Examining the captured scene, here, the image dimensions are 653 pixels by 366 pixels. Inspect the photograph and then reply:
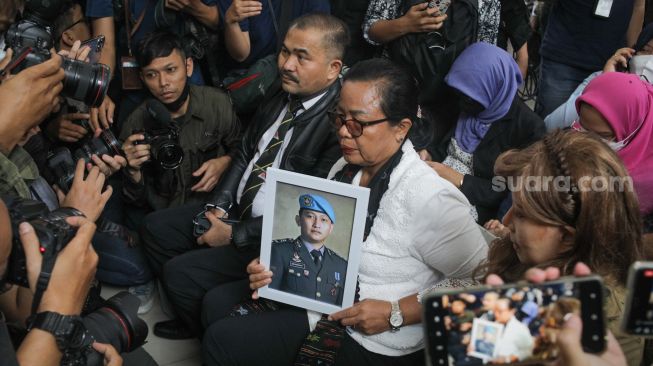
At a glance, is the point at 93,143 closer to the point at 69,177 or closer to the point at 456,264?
the point at 69,177

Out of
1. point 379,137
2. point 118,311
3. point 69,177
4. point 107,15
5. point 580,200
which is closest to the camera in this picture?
point 580,200

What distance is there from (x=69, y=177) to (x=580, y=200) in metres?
1.96

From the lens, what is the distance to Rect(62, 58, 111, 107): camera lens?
2447 millimetres

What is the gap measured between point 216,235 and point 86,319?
0.96 metres

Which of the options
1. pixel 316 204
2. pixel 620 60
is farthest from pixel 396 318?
pixel 620 60

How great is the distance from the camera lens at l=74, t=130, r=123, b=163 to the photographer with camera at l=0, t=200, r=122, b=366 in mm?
1121

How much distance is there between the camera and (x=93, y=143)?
110 inches

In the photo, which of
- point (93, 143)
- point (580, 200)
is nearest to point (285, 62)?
point (93, 143)

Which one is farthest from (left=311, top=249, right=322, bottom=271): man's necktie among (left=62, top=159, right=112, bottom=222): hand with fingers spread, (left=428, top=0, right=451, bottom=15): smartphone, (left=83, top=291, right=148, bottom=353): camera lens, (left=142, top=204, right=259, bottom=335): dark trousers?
(left=428, top=0, right=451, bottom=15): smartphone

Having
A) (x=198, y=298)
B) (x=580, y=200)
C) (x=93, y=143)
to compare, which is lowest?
(x=198, y=298)

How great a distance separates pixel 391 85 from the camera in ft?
7.11

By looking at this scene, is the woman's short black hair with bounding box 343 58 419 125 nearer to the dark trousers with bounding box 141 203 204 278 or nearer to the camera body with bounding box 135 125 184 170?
the camera body with bounding box 135 125 184 170

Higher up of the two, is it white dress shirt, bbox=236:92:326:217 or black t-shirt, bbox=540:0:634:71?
black t-shirt, bbox=540:0:634:71

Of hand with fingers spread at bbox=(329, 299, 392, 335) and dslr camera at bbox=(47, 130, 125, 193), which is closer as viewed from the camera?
hand with fingers spread at bbox=(329, 299, 392, 335)
